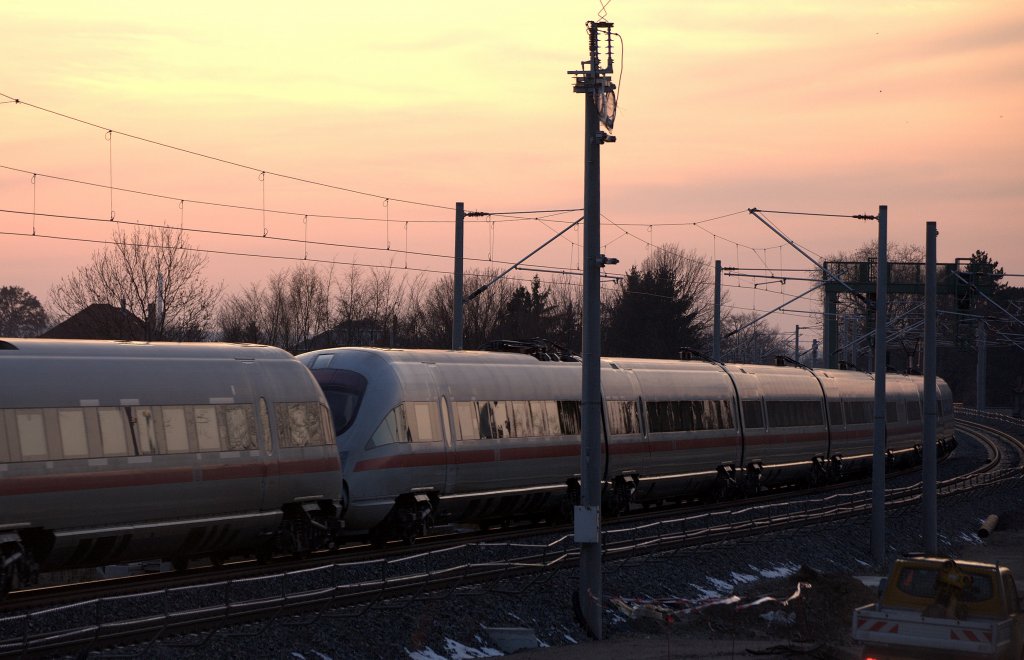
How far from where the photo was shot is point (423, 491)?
25.2 meters

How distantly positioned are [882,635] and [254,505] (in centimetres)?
948

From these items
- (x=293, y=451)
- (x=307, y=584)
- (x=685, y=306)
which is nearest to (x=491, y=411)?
(x=293, y=451)

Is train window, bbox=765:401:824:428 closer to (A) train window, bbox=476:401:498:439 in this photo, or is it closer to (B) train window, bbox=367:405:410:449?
(A) train window, bbox=476:401:498:439

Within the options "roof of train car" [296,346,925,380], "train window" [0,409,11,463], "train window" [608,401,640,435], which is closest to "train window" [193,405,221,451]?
"train window" [0,409,11,463]

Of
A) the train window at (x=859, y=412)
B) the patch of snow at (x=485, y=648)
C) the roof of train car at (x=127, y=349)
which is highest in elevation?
the roof of train car at (x=127, y=349)

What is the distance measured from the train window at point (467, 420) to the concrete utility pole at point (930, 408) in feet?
38.3

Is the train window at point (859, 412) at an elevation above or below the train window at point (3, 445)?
below

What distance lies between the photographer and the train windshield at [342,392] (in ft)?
80.7

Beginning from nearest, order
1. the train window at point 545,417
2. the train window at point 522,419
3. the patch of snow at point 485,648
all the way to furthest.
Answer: the patch of snow at point 485,648
the train window at point 522,419
the train window at point 545,417

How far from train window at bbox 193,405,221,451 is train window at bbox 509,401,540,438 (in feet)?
27.6

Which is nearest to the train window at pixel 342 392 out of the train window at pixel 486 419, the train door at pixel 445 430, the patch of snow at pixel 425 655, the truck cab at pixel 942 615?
the train door at pixel 445 430

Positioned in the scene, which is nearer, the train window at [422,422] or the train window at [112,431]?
the train window at [112,431]

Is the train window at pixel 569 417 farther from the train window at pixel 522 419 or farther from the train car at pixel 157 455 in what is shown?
the train car at pixel 157 455

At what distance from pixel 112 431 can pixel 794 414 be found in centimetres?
2832
